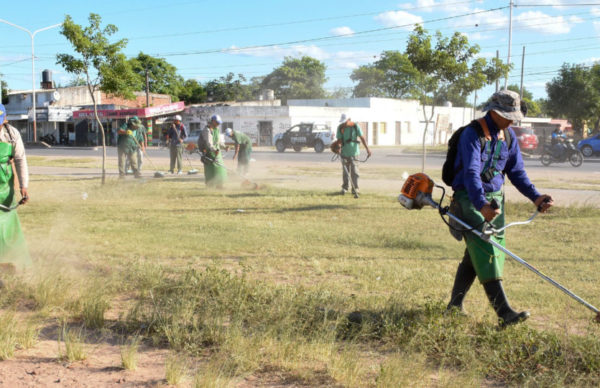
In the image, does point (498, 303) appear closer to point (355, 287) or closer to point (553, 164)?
point (355, 287)

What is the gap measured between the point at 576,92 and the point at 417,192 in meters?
53.9

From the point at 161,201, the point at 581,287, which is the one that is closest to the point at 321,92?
the point at 161,201

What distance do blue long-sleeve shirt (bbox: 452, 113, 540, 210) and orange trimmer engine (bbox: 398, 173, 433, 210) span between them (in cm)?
22

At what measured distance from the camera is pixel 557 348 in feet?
11.7

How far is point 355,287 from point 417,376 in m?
2.07

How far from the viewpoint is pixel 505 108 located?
3973 millimetres

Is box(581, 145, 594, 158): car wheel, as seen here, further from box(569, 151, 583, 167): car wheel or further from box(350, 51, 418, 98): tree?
box(350, 51, 418, 98): tree

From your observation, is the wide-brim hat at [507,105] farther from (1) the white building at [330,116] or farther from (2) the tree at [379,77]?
(2) the tree at [379,77]

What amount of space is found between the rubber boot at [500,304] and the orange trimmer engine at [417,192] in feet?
2.41

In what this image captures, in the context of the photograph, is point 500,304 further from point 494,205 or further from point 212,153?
point 212,153

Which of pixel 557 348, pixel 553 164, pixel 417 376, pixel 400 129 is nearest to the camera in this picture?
pixel 417 376

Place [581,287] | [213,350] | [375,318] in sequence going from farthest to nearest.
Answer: [581,287] < [375,318] < [213,350]

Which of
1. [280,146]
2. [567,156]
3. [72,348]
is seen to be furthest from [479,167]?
[280,146]

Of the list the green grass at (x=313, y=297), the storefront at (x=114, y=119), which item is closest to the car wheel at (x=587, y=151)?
the green grass at (x=313, y=297)
